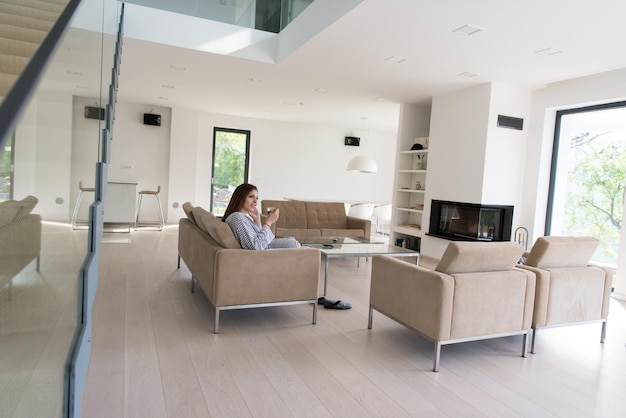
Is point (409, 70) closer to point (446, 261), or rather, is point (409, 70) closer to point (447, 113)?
point (447, 113)

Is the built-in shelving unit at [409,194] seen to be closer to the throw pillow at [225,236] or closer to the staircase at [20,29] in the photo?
the throw pillow at [225,236]

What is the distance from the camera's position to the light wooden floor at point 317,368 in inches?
86.7

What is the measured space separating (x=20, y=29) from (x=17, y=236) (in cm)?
265

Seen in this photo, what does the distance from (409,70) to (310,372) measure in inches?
162

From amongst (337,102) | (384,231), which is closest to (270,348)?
(337,102)

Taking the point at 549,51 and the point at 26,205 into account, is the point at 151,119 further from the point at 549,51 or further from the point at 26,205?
the point at 26,205

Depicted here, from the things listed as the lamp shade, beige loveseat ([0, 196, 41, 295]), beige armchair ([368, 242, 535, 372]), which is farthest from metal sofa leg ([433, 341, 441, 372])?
the lamp shade

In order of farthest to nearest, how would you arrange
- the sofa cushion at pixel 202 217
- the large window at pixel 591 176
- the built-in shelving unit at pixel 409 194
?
the built-in shelving unit at pixel 409 194, the large window at pixel 591 176, the sofa cushion at pixel 202 217

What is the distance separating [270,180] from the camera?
10766 millimetres

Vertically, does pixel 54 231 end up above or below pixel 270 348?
above

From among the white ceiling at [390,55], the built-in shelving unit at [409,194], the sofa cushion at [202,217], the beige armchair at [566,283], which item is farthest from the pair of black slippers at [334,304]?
the built-in shelving unit at [409,194]

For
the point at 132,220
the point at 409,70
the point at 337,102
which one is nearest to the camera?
the point at 409,70

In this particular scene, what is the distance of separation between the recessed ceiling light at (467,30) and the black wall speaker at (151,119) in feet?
24.5

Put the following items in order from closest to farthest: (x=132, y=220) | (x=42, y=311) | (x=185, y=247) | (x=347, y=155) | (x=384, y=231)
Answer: (x=42, y=311) < (x=185, y=247) < (x=132, y=220) < (x=384, y=231) < (x=347, y=155)
